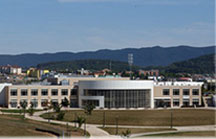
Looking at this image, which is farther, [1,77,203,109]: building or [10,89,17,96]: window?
[10,89,17,96]: window

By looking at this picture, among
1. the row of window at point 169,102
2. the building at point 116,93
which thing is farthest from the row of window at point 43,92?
the row of window at point 169,102

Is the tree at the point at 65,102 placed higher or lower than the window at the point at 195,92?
lower

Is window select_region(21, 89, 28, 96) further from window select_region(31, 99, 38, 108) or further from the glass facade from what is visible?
the glass facade

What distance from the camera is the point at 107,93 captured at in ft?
361

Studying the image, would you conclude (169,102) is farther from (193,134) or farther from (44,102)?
(193,134)

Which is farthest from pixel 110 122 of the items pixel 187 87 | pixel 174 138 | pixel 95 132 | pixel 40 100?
pixel 187 87

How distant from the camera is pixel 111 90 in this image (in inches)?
4316

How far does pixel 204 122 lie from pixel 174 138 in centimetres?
2229

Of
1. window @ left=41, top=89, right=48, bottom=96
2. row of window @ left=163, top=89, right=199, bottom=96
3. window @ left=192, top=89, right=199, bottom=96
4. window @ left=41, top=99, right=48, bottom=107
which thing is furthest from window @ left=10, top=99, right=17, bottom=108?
window @ left=192, top=89, right=199, bottom=96

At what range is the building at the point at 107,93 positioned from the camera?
4328 inches

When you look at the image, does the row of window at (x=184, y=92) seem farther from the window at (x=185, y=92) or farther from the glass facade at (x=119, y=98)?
the glass facade at (x=119, y=98)

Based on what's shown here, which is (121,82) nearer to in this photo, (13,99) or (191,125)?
(13,99)

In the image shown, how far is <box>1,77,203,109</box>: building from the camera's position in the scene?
10994 cm

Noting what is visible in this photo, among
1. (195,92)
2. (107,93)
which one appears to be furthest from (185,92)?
(107,93)
